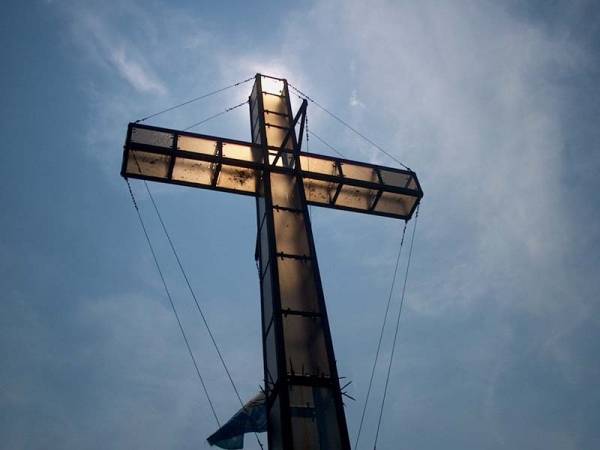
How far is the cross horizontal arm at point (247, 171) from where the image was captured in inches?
497

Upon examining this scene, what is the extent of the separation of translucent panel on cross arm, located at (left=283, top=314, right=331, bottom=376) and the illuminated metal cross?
0.06ft

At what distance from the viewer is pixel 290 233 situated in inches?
451

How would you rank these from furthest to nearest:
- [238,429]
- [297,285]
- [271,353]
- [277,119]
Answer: [238,429] → [277,119] → [297,285] → [271,353]

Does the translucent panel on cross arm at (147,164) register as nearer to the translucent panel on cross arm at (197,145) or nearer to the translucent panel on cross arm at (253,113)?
the translucent panel on cross arm at (197,145)

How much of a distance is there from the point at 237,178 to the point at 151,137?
2.34 m

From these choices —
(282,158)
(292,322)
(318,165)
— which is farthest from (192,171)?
(292,322)

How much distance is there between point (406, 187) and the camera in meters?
13.9

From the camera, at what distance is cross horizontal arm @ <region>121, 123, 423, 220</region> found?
41.4ft

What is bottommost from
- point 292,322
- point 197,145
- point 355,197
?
point 292,322

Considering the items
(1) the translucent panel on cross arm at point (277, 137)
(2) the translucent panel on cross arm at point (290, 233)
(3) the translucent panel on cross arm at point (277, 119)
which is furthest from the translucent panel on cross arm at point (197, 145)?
(2) the translucent panel on cross arm at point (290, 233)

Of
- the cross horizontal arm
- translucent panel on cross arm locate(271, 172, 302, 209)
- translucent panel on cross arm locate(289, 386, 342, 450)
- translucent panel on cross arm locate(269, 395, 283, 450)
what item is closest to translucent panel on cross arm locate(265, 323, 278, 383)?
translucent panel on cross arm locate(269, 395, 283, 450)

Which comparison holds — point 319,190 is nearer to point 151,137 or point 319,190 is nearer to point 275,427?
point 151,137

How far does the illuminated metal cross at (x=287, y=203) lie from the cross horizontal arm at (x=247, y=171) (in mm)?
26

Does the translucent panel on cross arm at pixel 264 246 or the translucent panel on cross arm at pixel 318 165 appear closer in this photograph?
the translucent panel on cross arm at pixel 264 246
